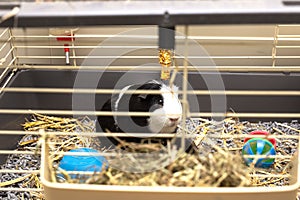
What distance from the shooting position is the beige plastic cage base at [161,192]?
3.13 feet

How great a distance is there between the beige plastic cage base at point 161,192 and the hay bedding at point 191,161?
0.03 m

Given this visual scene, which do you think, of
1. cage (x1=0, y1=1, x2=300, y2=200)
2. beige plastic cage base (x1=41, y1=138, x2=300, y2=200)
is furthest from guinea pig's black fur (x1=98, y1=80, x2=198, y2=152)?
beige plastic cage base (x1=41, y1=138, x2=300, y2=200)

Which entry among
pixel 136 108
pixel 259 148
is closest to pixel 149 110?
pixel 136 108

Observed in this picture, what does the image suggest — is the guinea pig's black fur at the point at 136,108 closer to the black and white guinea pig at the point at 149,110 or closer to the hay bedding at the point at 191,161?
the black and white guinea pig at the point at 149,110

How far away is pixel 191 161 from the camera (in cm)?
102

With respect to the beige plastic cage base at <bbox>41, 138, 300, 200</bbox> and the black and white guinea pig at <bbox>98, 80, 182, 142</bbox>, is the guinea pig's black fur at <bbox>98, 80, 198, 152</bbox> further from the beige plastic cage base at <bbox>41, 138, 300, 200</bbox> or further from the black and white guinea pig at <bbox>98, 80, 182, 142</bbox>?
the beige plastic cage base at <bbox>41, 138, 300, 200</bbox>

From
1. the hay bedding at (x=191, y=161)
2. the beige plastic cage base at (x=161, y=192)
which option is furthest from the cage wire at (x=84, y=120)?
the beige plastic cage base at (x=161, y=192)

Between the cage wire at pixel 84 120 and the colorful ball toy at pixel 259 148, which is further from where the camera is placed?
the cage wire at pixel 84 120

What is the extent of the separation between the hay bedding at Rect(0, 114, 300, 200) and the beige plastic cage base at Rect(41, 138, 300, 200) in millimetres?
27

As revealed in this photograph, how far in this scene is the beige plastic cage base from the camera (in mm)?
953

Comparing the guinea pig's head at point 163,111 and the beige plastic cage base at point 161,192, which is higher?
the guinea pig's head at point 163,111

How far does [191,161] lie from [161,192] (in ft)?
0.33

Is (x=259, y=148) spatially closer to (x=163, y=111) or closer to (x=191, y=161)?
(x=163, y=111)

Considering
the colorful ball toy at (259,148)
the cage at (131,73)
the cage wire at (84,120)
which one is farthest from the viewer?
the cage at (131,73)
